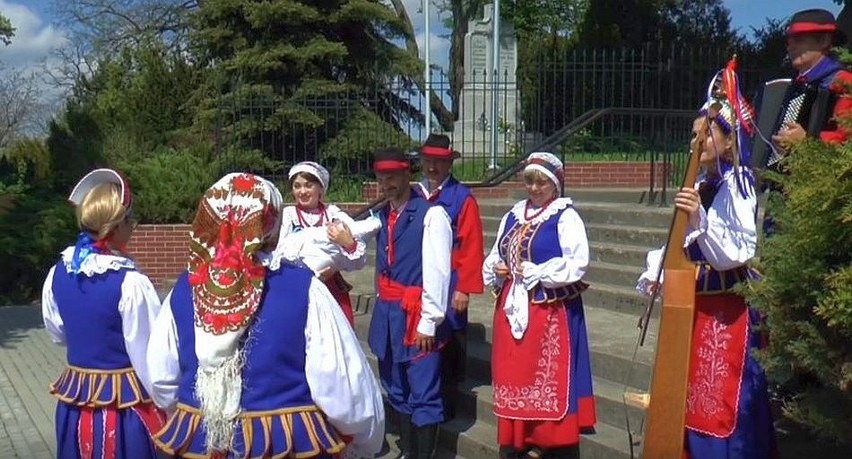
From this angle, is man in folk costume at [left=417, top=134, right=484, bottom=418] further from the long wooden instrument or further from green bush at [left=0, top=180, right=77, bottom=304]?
green bush at [left=0, top=180, right=77, bottom=304]

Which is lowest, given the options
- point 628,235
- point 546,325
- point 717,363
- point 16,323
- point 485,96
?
point 16,323

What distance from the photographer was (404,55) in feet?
59.3

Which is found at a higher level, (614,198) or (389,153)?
(389,153)

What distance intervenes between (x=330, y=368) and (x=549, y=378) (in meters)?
2.13

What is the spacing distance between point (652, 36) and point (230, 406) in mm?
18430

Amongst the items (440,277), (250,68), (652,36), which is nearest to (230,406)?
(440,277)

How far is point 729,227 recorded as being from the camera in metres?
3.65

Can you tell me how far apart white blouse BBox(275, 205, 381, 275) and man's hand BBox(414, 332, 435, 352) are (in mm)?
523

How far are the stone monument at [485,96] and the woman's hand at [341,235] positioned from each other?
30.6ft

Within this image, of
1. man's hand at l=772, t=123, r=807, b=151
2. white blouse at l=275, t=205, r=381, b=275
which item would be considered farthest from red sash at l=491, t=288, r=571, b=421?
man's hand at l=772, t=123, r=807, b=151

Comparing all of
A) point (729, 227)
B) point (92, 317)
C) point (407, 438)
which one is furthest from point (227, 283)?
point (407, 438)

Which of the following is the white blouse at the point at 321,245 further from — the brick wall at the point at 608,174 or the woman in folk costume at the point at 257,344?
the brick wall at the point at 608,174

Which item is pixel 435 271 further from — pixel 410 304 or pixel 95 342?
pixel 95 342

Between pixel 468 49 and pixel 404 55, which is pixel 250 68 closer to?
pixel 404 55
